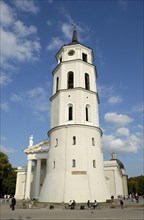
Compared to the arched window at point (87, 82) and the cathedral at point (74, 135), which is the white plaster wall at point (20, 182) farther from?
the arched window at point (87, 82)

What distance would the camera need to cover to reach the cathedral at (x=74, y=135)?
25734 millimetres

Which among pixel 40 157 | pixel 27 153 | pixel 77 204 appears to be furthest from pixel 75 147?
pixel 27 153

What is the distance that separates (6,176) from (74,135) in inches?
1265

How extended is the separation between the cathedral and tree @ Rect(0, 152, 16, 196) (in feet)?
71.3

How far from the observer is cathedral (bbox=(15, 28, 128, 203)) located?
25.7 metres

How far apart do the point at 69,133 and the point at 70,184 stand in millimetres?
6196

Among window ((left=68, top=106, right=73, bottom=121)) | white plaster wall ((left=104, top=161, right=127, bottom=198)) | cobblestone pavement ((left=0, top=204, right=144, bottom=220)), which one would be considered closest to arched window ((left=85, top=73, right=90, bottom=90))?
window ((left=68, top=106, right=73, bottom=121))

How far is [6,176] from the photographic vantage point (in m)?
53.2

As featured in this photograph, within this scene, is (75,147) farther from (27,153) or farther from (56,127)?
(27,153)

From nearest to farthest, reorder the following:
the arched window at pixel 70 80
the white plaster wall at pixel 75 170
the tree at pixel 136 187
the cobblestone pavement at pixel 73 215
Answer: the cobblestone pavement at pixel 73 215 < the white plaster wall at pixel 75 170 < the arched window at pixel 70 80 < the tree at pixel 136 187

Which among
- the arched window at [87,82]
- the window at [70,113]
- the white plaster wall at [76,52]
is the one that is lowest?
the window at [70,113]

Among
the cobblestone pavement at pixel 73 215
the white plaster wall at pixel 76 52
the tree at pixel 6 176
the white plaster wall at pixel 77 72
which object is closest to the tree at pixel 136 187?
the tree at pixel 6 176

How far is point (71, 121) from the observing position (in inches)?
1164

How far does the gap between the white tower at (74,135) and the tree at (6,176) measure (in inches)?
961
